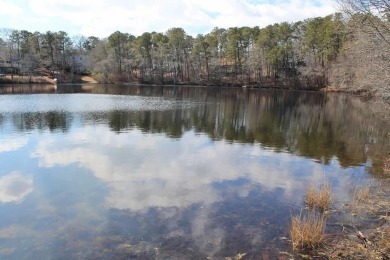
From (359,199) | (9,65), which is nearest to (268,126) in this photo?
(359,199)

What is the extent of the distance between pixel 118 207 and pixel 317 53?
287 feet

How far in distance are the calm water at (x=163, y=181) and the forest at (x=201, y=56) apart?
60.8 metres

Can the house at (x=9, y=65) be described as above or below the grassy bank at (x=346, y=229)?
above

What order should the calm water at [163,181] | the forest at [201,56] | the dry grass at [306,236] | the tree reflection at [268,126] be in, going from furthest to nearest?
1. the forest at [201,56]
2. the tree reflection at [268,126]
3. the calm water at [163,181]
4. the dry grass at [306,236]

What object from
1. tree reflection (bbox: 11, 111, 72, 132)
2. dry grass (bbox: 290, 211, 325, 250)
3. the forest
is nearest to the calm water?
tree reflection (bbox: 11, 111, 72, 132)

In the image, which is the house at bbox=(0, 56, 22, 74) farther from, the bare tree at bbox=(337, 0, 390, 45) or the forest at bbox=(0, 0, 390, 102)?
the bare tree at bbox=(337, 0, 390, 45)

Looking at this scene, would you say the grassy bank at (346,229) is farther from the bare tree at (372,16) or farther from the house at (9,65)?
the house at (9,65)

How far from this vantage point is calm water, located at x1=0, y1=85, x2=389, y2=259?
10430mm

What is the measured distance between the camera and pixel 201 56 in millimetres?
107812

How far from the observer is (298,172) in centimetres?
1805

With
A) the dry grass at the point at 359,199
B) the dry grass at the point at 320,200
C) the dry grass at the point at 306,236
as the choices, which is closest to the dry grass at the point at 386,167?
the dry grass at the point at 359,199

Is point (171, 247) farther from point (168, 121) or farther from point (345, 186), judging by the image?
point (168, 121)

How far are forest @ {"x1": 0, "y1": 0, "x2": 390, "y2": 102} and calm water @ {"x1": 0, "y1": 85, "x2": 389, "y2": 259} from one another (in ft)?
199

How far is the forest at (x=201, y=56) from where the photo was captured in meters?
90.9
